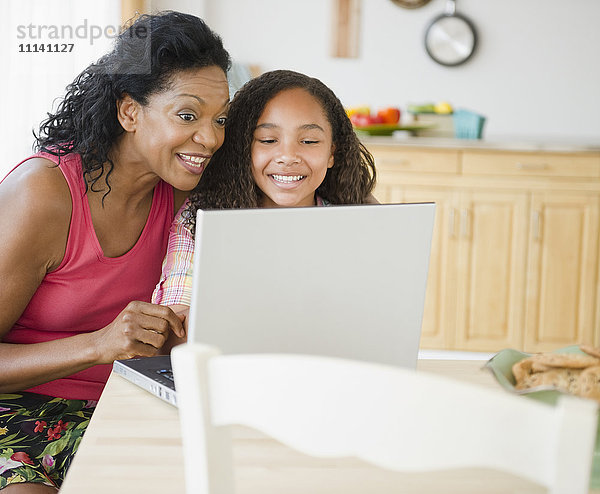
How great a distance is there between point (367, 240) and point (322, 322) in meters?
0.12

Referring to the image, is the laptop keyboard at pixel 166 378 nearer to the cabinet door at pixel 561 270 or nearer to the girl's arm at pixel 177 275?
the girl's arm at pixel 177 275

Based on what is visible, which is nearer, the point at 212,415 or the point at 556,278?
the point at 212,415

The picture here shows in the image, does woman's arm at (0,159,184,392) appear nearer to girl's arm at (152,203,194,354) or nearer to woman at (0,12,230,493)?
woman at (0,12,230,493)

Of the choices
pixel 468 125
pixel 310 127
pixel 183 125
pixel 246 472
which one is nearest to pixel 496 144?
pixel 468 125

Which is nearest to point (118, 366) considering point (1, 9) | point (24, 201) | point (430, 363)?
point (24, 201)

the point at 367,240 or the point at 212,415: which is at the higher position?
the point at 367,240

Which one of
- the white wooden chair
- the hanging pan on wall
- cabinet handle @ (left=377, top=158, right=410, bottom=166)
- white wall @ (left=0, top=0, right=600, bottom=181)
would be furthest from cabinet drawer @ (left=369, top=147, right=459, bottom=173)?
the white wooden chair

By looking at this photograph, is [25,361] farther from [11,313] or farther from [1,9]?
[1,9]

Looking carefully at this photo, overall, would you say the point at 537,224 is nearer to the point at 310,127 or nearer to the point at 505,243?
the point at 505,243

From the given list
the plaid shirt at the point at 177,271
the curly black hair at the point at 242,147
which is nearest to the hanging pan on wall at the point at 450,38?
the curly black hair at the point at 242,147

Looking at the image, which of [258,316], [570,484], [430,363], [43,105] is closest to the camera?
[570,484]

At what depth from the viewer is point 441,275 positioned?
3.42 metres

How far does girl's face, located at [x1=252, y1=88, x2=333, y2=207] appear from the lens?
5.23 feet

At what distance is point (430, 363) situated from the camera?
1.25 m
